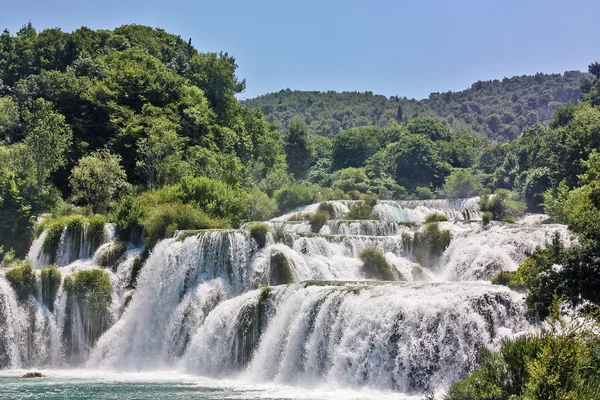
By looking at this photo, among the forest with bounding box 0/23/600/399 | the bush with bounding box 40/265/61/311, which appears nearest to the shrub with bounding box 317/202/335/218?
the forest with bounding box 0/23/600/399

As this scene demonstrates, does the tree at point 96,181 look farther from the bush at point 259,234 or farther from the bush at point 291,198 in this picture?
the bush at point 291,198

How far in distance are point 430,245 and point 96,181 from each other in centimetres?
2292

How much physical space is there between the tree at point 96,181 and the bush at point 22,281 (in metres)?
12.9

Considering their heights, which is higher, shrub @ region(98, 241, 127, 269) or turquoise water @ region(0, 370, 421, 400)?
shrub @ region(98, 241, 127, 269)

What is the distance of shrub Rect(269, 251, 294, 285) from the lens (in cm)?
3334

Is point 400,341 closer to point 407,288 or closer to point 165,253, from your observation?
point 407,288

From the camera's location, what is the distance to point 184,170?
4881 centimetres

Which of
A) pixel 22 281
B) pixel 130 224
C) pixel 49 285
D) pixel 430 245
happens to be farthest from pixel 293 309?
pixel 22 281

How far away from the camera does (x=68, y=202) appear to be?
157 ft

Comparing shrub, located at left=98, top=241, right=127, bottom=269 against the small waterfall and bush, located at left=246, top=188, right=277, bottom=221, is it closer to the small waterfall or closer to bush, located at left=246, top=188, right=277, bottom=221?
the small waterfall

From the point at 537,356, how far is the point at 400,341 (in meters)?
9.51

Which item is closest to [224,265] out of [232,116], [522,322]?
[522,322]

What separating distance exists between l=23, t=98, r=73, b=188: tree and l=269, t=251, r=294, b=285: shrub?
64.8 ft

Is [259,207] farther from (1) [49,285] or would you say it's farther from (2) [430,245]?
(1) [49,285]
